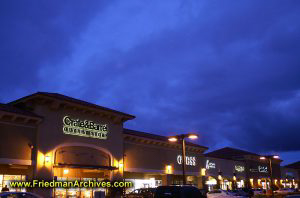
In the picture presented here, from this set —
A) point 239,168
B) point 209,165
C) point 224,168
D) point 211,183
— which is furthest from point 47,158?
point 239,168

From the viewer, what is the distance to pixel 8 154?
23.9 metres

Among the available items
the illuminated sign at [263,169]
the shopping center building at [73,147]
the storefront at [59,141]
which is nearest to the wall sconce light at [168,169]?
the shopping center building at [73,147]

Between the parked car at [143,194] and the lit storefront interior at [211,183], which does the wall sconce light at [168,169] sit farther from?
the parked car at [143,194]

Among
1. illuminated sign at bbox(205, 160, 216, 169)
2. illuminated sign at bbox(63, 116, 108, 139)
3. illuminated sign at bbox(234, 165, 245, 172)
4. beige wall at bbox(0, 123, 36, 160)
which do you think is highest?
illuminated sign at bbox(63, 116, 108, 139)

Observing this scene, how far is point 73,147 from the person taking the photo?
28.0m

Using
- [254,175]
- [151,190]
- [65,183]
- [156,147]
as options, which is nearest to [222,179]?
[254,175]

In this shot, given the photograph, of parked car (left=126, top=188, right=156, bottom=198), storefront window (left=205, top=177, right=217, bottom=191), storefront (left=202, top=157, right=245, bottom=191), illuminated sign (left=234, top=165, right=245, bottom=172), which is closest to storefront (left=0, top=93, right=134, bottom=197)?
parked car (left=126, top=188, right=156, bottom=198)

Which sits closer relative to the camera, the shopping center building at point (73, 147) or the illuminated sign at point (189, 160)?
the shopping center building at point (73, 147)

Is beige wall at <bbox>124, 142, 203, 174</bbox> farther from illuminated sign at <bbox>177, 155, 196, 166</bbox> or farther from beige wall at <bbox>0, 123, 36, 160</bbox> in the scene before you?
beige wall at <bbox>0, 123, 36, 160</bbox>

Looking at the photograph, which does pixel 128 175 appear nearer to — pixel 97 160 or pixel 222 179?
pixel 97 160

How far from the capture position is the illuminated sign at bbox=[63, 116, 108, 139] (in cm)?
2773

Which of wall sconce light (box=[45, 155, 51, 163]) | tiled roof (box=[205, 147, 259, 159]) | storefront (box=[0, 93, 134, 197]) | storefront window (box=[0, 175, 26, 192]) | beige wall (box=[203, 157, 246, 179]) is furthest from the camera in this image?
tiled roof (box=[205, 147, 259, 159])

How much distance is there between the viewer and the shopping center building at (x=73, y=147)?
81.2 feet

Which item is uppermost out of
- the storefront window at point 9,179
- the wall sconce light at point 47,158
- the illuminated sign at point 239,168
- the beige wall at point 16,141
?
the beige wall at point 16,141
